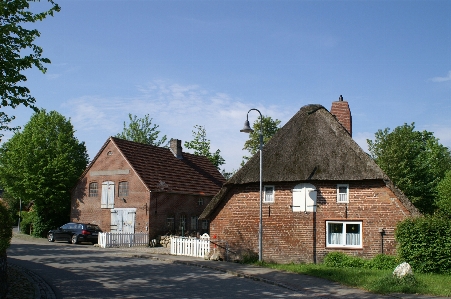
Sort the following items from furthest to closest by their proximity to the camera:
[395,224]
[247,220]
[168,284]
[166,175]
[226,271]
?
[166,175]
[247,220]
[395,224]
[226,271]
[168,284]

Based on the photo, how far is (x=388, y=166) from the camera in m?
44.8

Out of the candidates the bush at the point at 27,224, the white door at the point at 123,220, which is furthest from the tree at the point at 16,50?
the bush at the point at 27,224

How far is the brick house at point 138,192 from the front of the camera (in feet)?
116

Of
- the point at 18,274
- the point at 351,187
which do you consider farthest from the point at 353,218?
the point at 18,274

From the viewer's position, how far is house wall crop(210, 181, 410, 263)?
21547 millimetres

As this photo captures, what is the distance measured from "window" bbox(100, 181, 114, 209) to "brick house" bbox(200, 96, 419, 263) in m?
15.3

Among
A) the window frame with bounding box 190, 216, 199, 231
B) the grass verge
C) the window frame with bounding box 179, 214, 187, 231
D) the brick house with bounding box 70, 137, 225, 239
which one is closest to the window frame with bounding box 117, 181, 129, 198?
the brick house with bounding box 70, 137, 225, 239

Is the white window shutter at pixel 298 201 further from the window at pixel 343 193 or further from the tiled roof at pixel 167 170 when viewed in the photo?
the tiled roof at pixel 167 170

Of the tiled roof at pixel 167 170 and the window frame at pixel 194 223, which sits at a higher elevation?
the tiled roof at pixel 167 170

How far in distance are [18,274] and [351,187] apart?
13856 millimetres

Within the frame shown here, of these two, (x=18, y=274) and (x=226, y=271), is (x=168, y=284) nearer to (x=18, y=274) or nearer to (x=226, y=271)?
(x=226, y=271)

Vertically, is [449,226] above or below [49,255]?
above

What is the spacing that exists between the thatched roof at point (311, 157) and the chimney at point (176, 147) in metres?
19.2

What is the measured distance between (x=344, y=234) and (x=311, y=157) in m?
3.73
